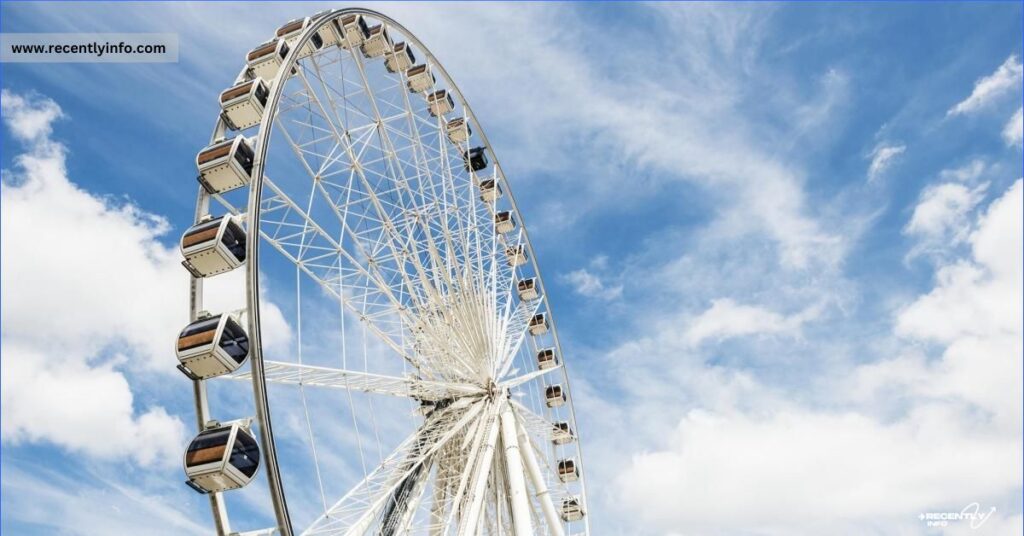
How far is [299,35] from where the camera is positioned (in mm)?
15281

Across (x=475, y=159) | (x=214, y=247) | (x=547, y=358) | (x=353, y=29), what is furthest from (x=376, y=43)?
(x=547, y=358)

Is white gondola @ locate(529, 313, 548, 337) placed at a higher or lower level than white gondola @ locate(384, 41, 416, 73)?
lower

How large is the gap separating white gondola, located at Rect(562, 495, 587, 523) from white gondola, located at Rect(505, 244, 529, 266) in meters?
7.82

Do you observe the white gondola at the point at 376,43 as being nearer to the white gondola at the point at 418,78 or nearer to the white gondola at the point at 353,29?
the white gondola at the point at 353,29

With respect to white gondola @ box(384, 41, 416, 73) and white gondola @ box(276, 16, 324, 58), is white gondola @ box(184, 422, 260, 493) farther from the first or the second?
white gondola @ box(384, 41, 416, 73)

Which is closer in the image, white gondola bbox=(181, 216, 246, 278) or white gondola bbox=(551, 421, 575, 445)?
white gondola bbox=(181, 216, 246, 278)

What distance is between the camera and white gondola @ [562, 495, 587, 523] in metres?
23.3

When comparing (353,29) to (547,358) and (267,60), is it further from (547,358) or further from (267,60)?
(547,358)

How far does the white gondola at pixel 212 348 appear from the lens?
10.5 metres

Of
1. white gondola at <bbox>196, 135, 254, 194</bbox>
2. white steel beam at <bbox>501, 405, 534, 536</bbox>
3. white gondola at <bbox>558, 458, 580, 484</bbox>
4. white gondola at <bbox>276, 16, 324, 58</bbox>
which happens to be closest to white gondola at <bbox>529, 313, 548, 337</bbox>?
white gondola at <bbox>558, 458, 580, 484</bbox>

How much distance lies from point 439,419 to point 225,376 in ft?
25.1

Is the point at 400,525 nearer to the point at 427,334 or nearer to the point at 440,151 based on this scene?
the point at 427,334

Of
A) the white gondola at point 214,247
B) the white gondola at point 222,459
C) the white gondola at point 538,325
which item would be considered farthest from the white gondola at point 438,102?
the white gondola at point 222,459

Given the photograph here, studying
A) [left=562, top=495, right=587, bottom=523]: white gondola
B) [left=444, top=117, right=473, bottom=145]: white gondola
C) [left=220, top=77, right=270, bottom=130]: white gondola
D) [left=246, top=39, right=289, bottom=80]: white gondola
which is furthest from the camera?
[left=562, top=495, right=587, bottom=523]: white gondola
